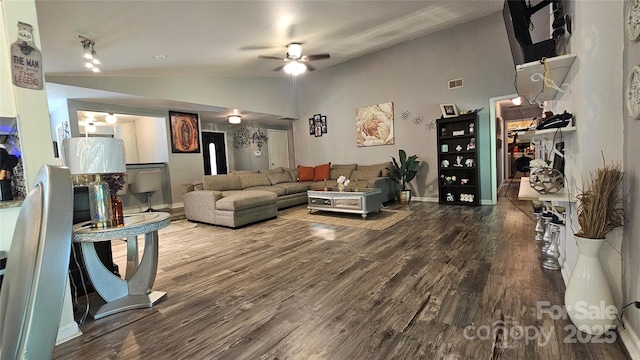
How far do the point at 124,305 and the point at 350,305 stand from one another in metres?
1.62

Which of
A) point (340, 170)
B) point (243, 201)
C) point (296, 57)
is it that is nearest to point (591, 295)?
point (243, 201)

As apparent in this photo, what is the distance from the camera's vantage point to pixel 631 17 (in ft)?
4.32

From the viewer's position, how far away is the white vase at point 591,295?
1.42 meters

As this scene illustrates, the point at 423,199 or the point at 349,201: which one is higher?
the point at 349,201

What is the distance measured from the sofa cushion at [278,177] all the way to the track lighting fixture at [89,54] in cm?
361

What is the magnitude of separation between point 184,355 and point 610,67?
2819mm

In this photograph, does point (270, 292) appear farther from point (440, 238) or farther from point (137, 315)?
point (440, 238)

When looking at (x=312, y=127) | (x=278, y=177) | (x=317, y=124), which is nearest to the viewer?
(x=278, y=177)

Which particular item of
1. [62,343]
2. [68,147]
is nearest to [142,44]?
[68,147]

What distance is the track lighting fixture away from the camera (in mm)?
3193

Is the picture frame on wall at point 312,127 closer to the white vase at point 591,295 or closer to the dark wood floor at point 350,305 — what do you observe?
the dark wood floor at point 350,305

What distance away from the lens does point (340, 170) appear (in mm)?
6922

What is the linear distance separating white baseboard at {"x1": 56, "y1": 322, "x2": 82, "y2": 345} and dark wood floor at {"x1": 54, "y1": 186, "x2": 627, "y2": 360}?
56 mm

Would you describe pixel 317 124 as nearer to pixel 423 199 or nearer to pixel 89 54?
pixel 423 199
